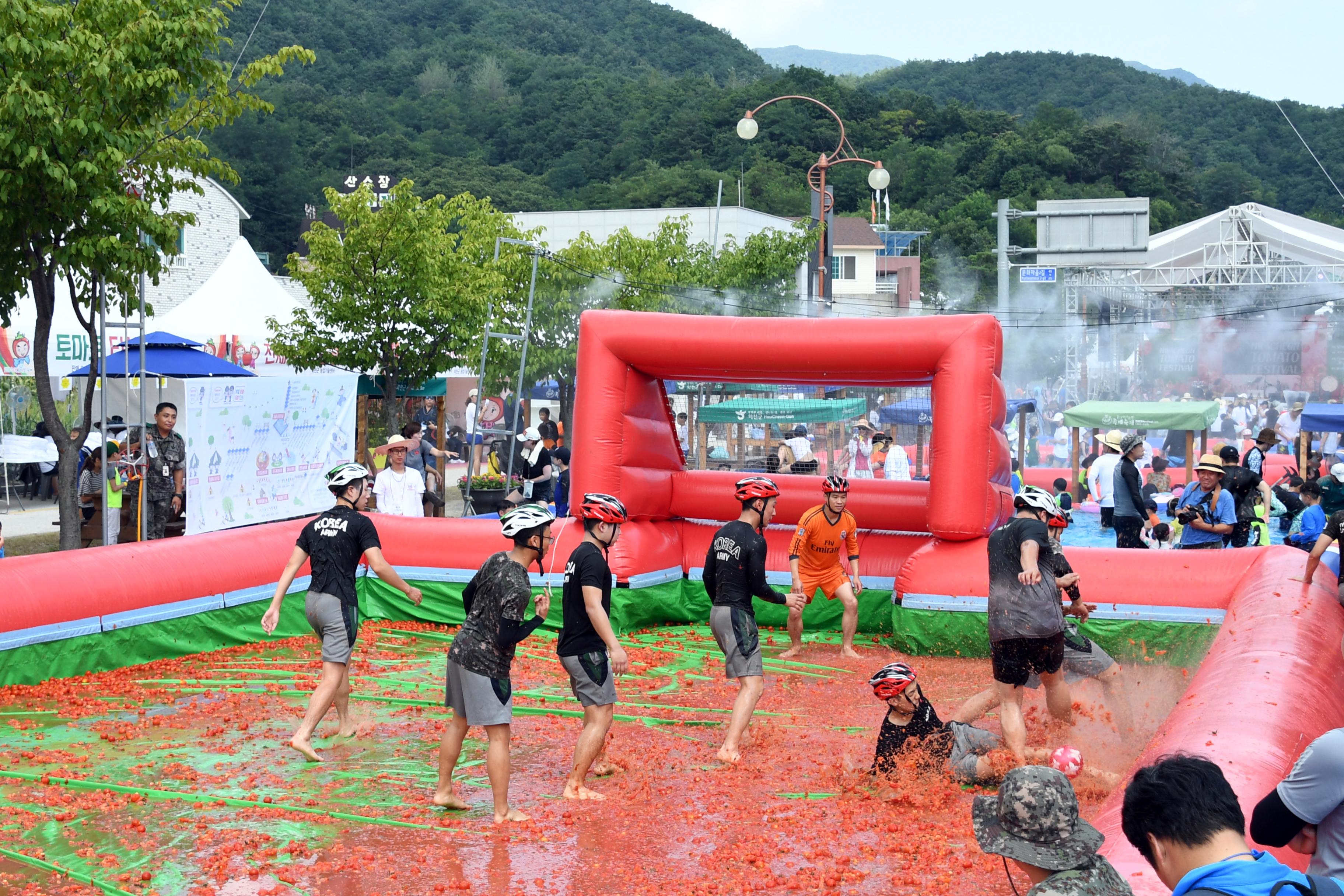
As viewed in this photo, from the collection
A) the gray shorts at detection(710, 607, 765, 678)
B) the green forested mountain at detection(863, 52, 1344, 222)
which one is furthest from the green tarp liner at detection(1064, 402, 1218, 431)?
the green forested mountain at detection(863, 52, 1344, 222)

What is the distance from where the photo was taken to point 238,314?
24344 millimetres

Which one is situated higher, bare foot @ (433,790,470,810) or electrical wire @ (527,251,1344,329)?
electrical wire @ (527,251,1344,329)

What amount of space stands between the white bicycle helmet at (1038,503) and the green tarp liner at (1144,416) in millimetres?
17179

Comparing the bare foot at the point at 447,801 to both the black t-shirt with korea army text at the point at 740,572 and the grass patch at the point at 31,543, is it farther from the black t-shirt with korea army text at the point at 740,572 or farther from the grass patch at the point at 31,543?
the grass patch at the point at 31,543

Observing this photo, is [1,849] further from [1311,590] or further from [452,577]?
[1311,590]

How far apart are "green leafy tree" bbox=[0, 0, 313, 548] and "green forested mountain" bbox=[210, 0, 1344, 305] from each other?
187 feet

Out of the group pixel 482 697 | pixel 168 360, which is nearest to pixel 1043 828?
pixel 482 697

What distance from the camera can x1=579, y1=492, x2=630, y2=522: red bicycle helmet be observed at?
22.7 feet

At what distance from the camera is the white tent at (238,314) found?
2328 cm

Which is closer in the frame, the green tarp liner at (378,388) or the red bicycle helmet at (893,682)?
the red bicycle helmet at (893,682)

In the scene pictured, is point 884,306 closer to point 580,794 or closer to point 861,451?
point 861,451

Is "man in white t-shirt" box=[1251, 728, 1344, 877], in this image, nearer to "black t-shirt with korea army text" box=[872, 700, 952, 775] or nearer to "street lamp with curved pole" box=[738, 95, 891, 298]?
"black t-shirt with korea army text" box=[872, 700, 952, 775]

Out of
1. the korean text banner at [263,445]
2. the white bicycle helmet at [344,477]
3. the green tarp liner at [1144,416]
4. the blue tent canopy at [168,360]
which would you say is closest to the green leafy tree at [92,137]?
the korean text banner at [263,445]

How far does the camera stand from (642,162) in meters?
78.0
